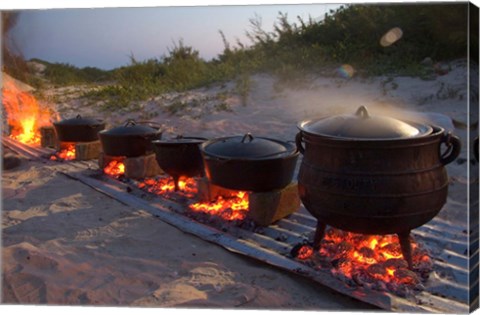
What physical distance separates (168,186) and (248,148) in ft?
5.49

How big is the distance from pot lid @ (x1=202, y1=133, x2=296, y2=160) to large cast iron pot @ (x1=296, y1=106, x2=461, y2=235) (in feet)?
2.99

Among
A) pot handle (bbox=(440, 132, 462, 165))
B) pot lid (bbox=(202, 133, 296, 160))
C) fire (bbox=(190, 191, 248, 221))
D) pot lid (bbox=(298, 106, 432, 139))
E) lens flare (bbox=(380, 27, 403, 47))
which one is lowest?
fire (bbox=(190, 191, 248, 221))

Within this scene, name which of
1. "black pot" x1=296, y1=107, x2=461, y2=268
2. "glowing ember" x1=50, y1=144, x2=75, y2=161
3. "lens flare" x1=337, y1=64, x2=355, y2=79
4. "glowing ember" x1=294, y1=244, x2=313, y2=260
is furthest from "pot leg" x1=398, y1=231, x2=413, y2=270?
"lens flare" x1=337, y1=64, x2=355, y2=79

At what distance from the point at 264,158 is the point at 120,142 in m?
2.32

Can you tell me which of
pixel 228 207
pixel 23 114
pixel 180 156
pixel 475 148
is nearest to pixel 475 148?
pixel 475 148

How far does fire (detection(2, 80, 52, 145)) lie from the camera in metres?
9.05

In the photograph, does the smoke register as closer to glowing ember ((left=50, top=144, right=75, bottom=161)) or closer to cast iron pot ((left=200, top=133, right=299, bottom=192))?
glowing ember ((left=50, top=144, right=75, bottom=161))

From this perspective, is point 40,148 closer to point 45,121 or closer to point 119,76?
point 45,121

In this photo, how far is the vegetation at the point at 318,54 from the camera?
941 cm

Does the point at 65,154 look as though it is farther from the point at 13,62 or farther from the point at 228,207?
the point at 13,62

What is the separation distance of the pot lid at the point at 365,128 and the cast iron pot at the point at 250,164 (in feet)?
2.65

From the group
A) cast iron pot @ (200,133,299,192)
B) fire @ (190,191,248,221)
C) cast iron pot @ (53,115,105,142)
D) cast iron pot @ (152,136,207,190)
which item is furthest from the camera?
cast iron pot @ (53,115,105,142)

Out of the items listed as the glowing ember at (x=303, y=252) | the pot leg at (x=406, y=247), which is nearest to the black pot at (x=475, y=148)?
the pot leg at (x=406, y=247)

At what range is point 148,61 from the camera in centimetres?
1375
